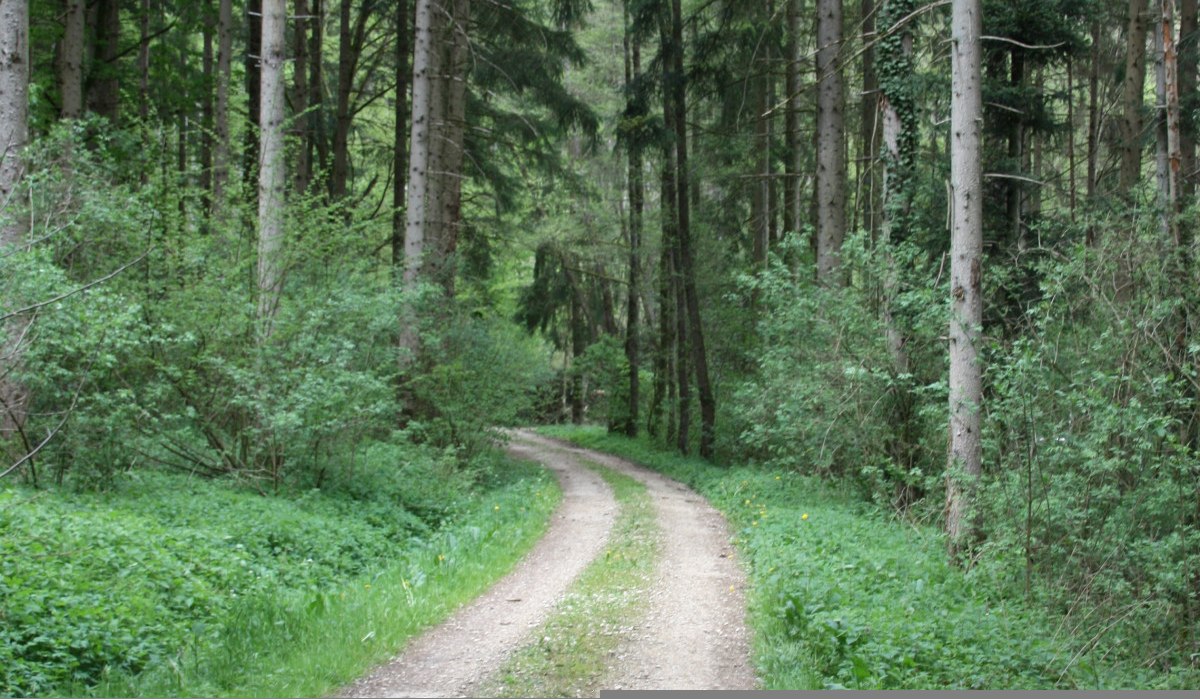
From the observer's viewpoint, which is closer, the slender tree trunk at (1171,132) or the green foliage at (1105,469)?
the green foliage at (1105,469)

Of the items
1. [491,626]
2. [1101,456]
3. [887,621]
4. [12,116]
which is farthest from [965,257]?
[12,116]

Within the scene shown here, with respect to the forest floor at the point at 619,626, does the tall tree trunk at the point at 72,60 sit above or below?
above

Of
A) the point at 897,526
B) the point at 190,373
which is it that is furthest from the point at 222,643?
the point at 897,526

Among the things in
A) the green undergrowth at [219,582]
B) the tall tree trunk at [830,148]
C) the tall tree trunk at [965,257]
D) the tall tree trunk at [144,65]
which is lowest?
the green undergrowth at [219,582]

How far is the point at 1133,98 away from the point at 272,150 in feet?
41.5

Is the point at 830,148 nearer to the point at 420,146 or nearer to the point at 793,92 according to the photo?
the point at 793,92

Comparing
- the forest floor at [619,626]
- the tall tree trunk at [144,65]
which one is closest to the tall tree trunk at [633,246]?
the tall tree trunk at [144,65]

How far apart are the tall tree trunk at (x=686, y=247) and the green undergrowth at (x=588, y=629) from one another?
34.0 feet

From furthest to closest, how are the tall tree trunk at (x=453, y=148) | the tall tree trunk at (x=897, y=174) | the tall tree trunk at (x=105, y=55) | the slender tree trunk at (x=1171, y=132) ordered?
the tall tree trunk at (x=453, y=148)
the tall tree trunk at (x=105, y=55)
the tall tree trunk at (x=897, y=174)
the slender tree trunk at (x=1171, y=132)

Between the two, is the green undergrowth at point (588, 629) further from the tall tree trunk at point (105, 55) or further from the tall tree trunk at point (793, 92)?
the tall tree trunk at point (105, 55)

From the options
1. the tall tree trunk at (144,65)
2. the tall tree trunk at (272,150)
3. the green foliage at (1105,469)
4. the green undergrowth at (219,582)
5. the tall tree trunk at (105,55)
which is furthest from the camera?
the tall tree trunk at (144,65)

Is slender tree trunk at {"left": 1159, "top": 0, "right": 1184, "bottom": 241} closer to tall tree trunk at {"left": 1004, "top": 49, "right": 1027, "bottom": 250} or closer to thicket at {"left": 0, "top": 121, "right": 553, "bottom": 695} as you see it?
tall tree trunk at {"left": 1004, "top": 49, "right": 1027, "bottom": 250}

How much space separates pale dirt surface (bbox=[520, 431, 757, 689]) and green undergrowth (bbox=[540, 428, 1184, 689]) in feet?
0.63

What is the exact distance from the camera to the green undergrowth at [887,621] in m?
6.09
